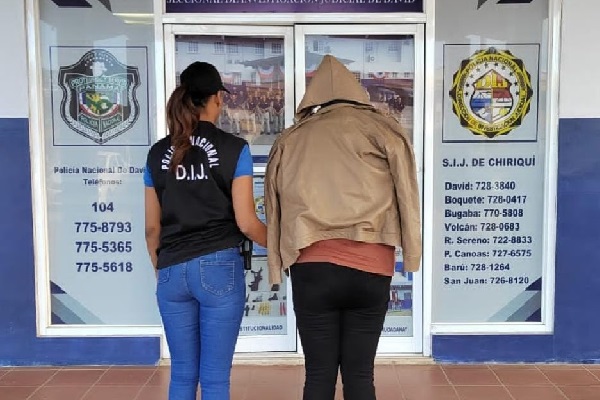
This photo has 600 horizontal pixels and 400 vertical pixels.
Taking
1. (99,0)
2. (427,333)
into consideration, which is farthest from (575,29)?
(99,0)

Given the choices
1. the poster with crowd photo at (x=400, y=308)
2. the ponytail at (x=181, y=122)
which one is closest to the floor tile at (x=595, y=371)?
the poster with crowd photo at (x=400, y=308)

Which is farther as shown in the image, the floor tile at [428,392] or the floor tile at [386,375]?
the floor tile at [386,375]

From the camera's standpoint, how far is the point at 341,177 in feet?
8.26

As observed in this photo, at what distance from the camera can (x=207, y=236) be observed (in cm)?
258

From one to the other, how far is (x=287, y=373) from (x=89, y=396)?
122 cm

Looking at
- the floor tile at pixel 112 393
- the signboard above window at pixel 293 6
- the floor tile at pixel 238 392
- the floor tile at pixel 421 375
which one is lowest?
the floor tile at pixel 238 392

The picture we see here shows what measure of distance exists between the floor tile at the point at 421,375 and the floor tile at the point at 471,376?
0.06 m

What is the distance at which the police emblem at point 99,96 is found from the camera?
4.16m

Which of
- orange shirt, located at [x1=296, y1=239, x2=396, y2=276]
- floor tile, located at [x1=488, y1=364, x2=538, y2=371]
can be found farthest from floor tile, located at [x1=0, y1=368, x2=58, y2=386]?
floor tile, located at [x1=488, y1=364, x2=538, y2=371]

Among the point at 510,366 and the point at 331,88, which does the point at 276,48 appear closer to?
the point at 331,88

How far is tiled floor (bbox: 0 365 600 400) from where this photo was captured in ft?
12.5

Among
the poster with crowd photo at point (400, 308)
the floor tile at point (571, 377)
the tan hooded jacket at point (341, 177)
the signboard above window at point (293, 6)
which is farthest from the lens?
the poster with crowd photo at point (400, 308)

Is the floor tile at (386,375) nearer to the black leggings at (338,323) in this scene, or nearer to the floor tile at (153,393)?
the floor tile at (153,393)

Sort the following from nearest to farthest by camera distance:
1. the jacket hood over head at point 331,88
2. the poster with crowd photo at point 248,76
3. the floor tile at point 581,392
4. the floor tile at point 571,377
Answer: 1. the jacket hood over head at point 331,88
2. the floor tile at point 581,392
3. the floor tile at point 571,377
4. the poster with crowd photo at point 248,76
